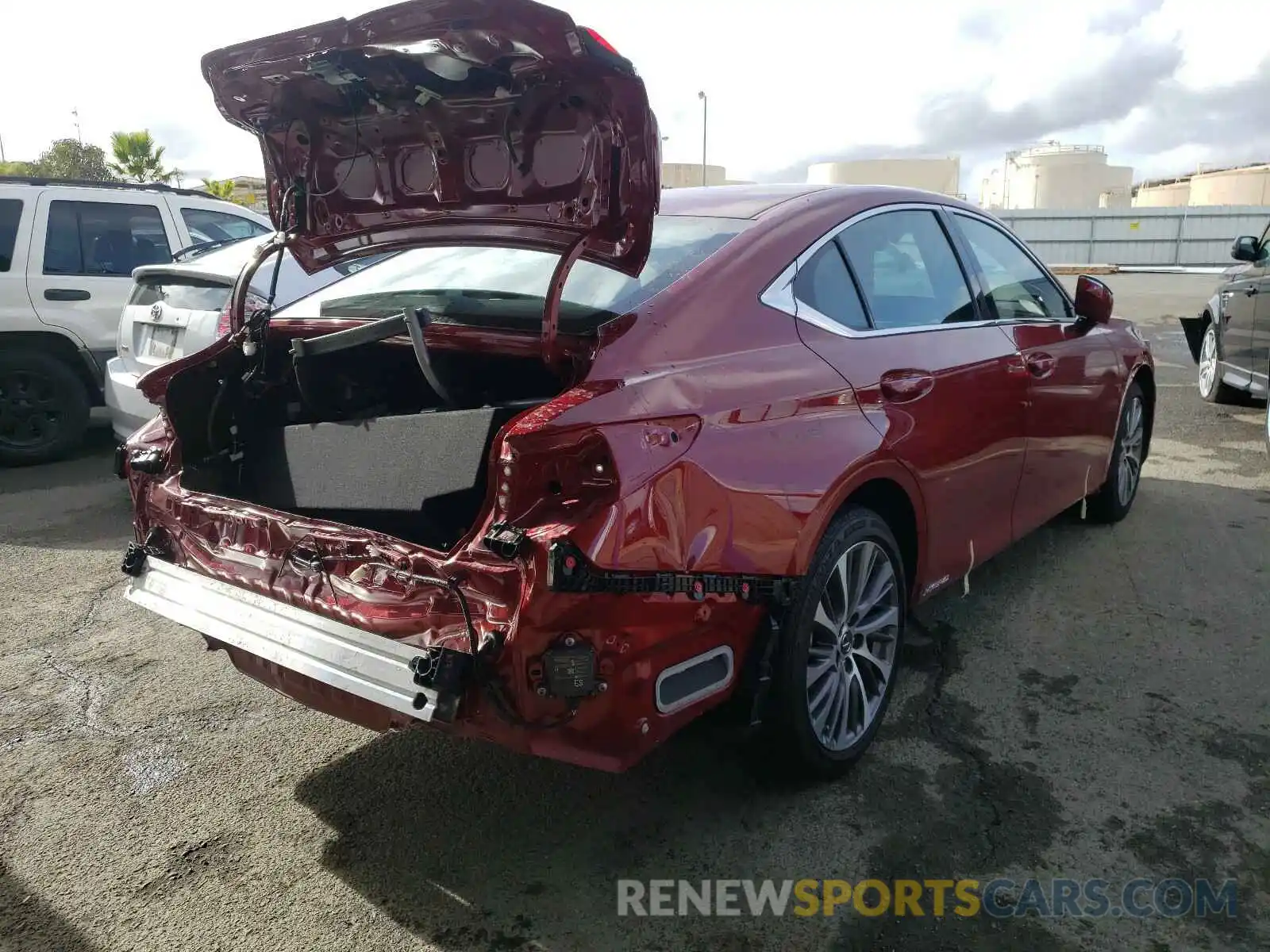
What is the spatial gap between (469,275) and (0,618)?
9.03 ft

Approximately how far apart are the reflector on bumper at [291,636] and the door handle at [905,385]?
1.57 m

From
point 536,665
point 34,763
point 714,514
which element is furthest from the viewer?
point 34,763

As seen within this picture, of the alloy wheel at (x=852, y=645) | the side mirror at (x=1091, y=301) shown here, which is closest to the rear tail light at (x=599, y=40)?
the alloy wheel at (x=852, y=645)

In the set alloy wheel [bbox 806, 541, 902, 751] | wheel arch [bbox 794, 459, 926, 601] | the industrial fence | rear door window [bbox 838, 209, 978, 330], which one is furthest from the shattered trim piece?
the industrial fence

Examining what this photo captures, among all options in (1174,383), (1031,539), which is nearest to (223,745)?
(1031,539)

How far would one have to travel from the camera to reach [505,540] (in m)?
2.07

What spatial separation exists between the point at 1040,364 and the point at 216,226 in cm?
644

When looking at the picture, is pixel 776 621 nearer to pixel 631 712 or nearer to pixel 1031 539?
pixel 631 712

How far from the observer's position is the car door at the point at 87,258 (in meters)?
6.79

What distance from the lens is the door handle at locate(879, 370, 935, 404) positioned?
288 centimetres

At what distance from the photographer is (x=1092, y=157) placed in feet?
234

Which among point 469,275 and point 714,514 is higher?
point 469,275

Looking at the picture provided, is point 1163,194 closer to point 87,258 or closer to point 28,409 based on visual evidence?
point 87,258

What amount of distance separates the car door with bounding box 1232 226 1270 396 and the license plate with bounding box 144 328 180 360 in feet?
23.3
